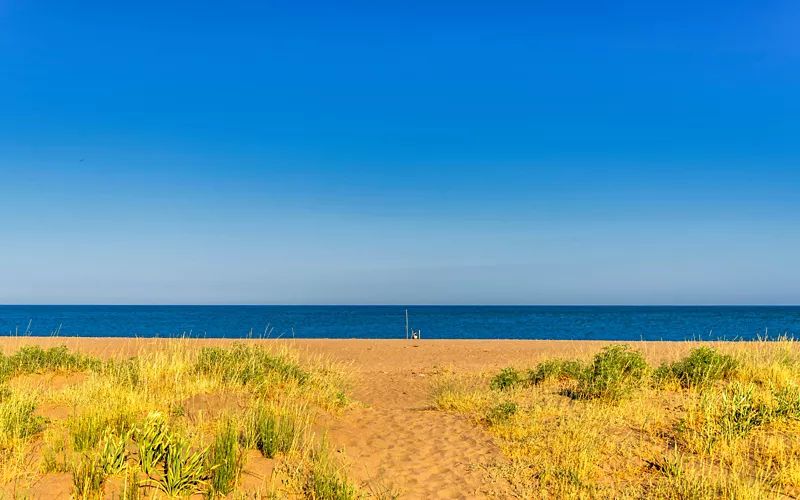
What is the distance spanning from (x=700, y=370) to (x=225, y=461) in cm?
1045

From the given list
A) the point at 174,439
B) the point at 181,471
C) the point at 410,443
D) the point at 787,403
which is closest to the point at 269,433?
the point at 174,439

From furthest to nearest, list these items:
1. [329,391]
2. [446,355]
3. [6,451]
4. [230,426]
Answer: [446,355]
[329,391]
[230,426]
[6,451]

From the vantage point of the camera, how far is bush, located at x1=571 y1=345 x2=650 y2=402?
1042 cm

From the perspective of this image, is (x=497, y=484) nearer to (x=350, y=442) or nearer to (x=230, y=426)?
(x=350, y=442)

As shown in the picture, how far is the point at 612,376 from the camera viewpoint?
35.2ft

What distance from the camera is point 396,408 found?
11.4 metres

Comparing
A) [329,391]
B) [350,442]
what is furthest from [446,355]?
[350,442]

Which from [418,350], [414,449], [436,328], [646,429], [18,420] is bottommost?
[436,328]

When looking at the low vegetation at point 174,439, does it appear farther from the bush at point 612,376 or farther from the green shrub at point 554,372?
the green shrub at point 554,372

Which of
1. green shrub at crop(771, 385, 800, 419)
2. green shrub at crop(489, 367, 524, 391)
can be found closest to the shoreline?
green shrub at crop(489, 367, 524, 391)

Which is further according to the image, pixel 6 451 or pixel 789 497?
pixel 6 451

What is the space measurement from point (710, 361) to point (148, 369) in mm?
12646

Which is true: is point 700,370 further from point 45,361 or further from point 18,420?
point 45,361

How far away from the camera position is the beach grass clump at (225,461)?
229 inches
